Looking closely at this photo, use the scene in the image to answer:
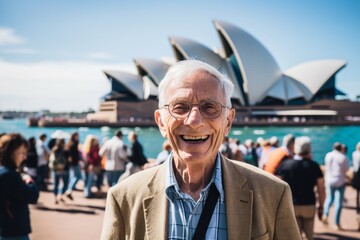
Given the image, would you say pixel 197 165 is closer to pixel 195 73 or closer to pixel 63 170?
pixel 195 73

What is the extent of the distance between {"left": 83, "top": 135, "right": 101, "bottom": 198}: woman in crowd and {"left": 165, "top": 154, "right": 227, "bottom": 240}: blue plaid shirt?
5190mm

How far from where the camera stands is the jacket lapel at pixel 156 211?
3.53 ft

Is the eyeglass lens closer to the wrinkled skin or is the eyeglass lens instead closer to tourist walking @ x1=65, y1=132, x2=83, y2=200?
the wrinkled skin

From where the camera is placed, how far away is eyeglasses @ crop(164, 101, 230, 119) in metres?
1.09

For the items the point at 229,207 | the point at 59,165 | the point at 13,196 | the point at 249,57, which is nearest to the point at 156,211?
the point at 229,207

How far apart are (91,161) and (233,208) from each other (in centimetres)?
545

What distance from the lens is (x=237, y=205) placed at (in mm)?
1089

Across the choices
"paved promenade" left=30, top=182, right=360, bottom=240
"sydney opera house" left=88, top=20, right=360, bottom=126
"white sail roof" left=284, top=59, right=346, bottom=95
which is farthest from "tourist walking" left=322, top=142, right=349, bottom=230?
"white sail roof" left=284, top=59, right=346, bottom=95

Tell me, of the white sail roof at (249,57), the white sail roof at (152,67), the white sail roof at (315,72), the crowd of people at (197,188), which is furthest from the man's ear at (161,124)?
the white sail roof at (315,72)

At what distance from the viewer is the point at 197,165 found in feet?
3.80

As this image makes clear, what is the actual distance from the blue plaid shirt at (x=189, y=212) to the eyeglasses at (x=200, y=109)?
0.20m

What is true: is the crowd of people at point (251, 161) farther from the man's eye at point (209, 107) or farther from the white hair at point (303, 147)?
the man's eye at point (209, 107)

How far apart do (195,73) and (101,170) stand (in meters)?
5.77

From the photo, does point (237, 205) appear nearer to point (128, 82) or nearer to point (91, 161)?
point (91, 161)
